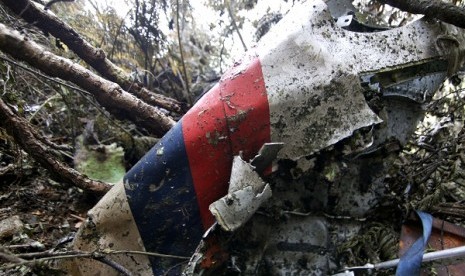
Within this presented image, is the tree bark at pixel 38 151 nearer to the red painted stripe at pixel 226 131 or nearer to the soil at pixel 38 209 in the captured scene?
the soil at pixel 38 209

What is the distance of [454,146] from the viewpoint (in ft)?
5.99

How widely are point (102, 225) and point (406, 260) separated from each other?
3.82 ft

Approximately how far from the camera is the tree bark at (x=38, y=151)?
179 centimetres

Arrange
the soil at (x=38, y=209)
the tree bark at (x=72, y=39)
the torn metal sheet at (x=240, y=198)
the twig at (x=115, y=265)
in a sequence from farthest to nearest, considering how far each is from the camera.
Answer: the tree bark at (x=72, y=39) < the soil at (x=38, y=209) < the twig at (x=115, y=265) < the torn metal sheet at (x=240, y=198)

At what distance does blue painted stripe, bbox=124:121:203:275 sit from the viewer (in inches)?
52.9

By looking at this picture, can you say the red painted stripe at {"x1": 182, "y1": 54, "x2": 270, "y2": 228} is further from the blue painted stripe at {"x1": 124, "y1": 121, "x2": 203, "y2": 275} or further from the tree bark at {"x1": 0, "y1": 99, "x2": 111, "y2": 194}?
the tree bark at {"x1": 0, "y1": 99, "x2": 111, "y2": 194}

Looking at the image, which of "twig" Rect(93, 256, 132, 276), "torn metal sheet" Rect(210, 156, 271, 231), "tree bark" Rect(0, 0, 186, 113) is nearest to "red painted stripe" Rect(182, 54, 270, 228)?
"torn metal sheet" Rect(210, 156, 271, 231)

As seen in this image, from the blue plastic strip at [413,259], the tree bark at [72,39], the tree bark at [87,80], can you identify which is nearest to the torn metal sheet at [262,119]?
the blue plastic strip at [413,259]

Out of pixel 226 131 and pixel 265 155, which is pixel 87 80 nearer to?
pixel 226 131

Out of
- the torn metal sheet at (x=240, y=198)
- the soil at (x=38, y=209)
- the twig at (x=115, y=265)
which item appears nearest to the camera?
the torn metal sheet at (x=240, y=198)

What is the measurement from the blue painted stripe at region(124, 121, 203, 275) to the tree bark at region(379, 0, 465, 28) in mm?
1000

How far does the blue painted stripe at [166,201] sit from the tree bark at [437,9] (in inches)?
39.4

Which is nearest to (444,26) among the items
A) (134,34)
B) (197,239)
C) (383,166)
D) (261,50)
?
(383,166)

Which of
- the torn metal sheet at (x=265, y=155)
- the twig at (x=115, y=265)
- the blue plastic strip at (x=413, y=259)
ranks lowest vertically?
the blue plastic strip at (x=413, y=259)
